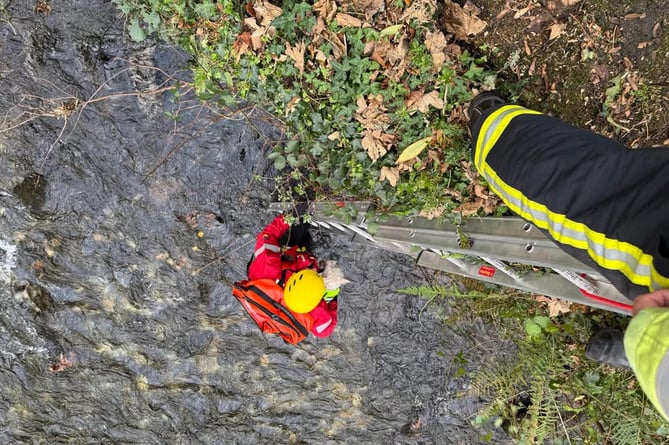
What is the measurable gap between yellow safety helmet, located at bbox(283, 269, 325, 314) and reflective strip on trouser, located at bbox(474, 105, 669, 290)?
1.94 m

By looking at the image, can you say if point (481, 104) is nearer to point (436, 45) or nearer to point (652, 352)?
point (436, 45)

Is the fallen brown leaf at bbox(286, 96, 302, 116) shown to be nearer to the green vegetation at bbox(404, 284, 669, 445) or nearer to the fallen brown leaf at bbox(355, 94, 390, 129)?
the fallen brown leaf at bbox(355, 94, 390, 129)

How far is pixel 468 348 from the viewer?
5266mm

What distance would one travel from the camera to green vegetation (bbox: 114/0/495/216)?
325 cm

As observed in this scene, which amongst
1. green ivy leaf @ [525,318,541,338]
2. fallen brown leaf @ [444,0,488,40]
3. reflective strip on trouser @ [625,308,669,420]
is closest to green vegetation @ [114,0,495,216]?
fallen brown leaf @ [444,0,488,40]

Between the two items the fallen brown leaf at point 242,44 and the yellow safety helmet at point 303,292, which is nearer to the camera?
the fallen brown leaf at point 242,44

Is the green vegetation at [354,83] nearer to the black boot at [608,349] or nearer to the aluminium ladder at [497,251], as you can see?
the aluminium ladder at [497,251]

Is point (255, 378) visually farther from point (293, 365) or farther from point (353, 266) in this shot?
point (353, 266)

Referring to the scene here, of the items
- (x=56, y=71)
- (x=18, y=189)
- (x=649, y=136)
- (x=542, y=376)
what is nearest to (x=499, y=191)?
(x=649, y=136)

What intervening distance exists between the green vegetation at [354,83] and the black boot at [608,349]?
1587 millimetres

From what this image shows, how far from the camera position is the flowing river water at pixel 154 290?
4.73 m

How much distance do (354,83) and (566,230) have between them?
1.74m

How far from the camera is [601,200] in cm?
213

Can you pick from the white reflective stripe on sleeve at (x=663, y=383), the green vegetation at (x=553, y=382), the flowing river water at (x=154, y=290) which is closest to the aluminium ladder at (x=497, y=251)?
the green vegetation at (x=553, y=382)
